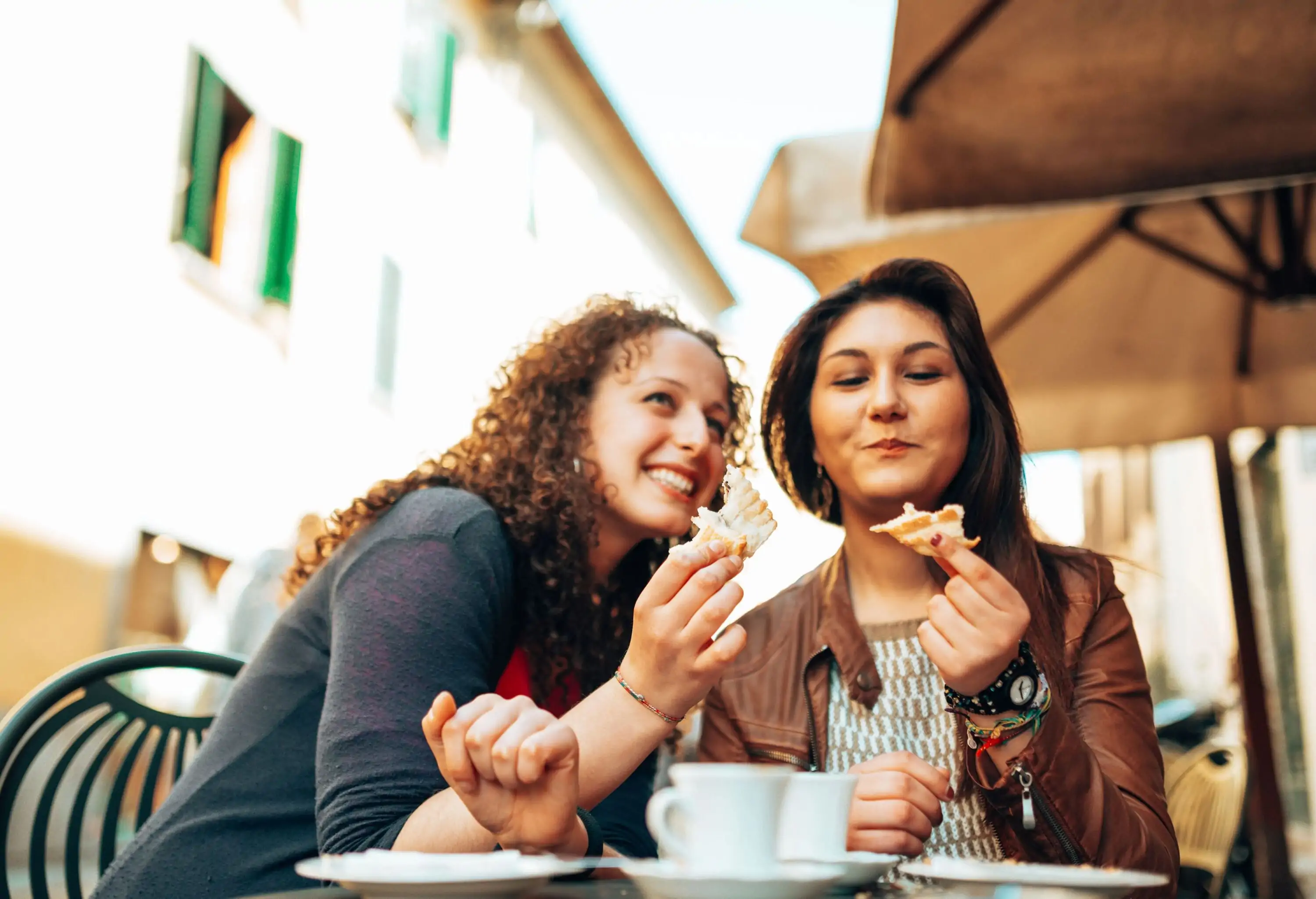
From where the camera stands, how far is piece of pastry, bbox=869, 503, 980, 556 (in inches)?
72.5

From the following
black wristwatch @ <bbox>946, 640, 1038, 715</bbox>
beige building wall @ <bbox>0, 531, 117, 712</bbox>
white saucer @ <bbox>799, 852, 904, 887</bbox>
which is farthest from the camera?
beige building wall @ <bbox>0, 531, 117, 712</bbox>

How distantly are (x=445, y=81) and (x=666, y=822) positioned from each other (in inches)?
581

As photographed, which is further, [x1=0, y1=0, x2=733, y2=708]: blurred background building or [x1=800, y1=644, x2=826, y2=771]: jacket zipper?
[x1=0, y1=0, x2=733, y2=708]: blurred background building

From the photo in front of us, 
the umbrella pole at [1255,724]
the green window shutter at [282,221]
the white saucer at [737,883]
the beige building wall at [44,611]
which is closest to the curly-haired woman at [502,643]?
the white saucer at [737,883]

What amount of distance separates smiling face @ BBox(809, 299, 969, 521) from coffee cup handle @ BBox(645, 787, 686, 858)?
1.45 meters

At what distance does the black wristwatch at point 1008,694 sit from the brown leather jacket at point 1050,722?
0.27 feet

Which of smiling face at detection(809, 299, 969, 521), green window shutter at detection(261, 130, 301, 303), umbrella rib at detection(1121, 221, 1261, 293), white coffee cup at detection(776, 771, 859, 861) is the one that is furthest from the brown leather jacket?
green window shutter at detection(261, 130, 301, 303)

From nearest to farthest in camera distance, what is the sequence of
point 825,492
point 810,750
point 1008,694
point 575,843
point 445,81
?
point 575,843, point 1008,694, point 810,750, point 825,492, point 445,81

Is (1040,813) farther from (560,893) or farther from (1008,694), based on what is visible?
(560,893)

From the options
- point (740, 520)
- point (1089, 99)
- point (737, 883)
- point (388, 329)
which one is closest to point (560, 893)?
point (737, 883)

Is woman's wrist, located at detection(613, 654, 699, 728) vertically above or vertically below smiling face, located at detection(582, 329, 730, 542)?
below

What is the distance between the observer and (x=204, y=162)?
955cm

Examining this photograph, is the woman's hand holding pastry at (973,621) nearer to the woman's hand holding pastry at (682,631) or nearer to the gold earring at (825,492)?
the woman's hand holding pastry at (682,631)

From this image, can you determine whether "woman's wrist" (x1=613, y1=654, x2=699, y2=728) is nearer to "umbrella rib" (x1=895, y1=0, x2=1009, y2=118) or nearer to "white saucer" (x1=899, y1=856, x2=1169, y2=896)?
"white saucer" (x1=899, y1=856, x2=1169, y2=896)
